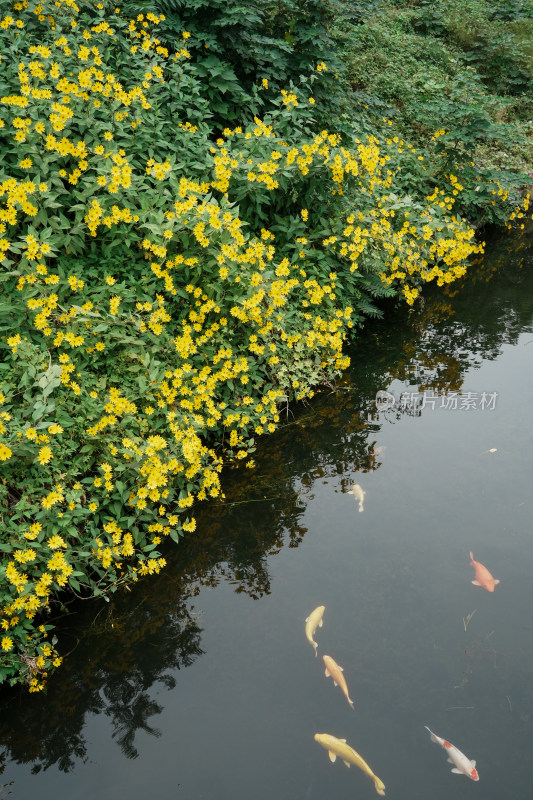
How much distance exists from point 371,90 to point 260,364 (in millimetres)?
6262

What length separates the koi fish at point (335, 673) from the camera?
2.92m

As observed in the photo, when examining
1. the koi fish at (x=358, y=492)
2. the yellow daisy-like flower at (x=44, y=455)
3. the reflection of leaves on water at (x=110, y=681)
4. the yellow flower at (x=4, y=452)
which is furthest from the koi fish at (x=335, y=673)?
the yellow flower at (x=4, y=452)

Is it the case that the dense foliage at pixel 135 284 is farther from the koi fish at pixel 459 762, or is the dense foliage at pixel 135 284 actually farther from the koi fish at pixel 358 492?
the koi fish at pixel 459 762

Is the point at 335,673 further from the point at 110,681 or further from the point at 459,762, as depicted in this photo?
the point at 110,681

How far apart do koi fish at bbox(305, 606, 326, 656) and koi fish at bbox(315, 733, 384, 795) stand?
1.52 ft

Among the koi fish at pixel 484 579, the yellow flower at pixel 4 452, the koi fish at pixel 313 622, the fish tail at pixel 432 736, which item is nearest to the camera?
the fish tail at pixel 432 736

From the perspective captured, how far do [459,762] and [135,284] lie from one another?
306 cm

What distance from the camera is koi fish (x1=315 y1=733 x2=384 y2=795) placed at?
2.60 metres

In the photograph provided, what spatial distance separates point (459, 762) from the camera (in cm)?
265

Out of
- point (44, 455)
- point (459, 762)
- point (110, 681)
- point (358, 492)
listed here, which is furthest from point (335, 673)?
point (44, 455)

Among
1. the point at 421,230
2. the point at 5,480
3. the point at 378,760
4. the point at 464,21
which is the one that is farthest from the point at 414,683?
the point at 464,21

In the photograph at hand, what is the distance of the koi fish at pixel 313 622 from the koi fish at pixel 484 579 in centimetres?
88

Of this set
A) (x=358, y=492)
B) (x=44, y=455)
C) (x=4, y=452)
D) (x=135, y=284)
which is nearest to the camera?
(x=4, y=452)

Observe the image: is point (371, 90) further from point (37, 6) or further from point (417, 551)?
point (417, 551)
